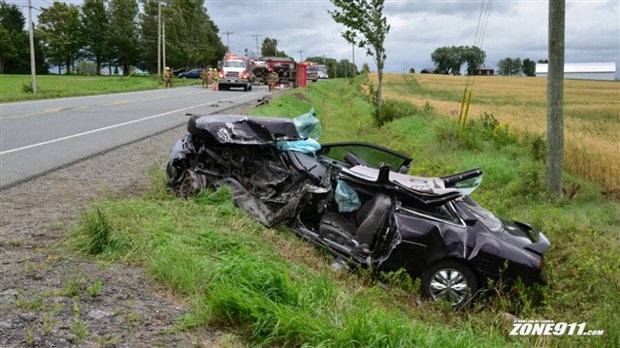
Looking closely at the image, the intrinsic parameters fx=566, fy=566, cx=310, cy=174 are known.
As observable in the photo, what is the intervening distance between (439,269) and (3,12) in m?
100

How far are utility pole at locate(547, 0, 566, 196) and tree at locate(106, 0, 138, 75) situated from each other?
281 ft

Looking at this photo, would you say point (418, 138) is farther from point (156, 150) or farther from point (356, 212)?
point (356, 212)

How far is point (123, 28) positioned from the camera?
8688 cm

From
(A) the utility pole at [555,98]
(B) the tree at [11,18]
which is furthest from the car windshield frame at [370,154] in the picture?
(B) the tree at [11,18]

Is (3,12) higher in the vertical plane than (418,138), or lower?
higher

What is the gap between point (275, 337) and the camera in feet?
11.6

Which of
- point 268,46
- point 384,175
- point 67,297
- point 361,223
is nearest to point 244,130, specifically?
point 361,223

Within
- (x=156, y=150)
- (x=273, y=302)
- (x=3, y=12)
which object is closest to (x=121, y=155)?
(x=156, y=150)

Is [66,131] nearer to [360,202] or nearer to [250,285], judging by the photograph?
[360,202]

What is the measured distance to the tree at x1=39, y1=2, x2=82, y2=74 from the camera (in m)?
86.9

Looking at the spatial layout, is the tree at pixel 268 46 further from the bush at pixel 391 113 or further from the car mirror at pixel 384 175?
the car mirror at pixel 384 175

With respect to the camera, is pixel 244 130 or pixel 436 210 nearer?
pixel 436 210

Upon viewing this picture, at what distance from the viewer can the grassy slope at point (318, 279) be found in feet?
12.2

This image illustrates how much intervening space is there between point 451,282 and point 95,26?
95.2 m
